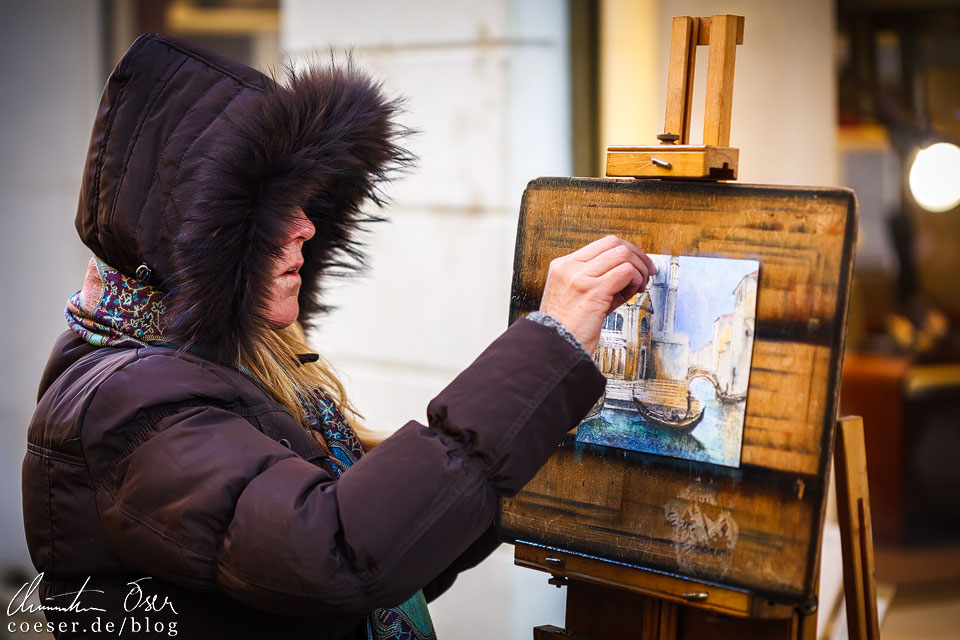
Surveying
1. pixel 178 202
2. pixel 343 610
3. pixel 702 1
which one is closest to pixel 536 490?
pixel 343 610

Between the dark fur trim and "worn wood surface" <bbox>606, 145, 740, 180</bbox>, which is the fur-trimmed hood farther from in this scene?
"worn wood surface" <bbox>606, 145, 740, 180</bbox>

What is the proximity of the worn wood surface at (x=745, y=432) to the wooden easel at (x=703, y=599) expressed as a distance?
0.02 meters

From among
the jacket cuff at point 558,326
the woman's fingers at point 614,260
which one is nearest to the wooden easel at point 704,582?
the woman's fingers at point 614,260

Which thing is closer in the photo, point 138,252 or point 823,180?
point 138,252

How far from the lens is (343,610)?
1.00m

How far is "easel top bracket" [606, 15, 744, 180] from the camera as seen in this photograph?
3.76 ft

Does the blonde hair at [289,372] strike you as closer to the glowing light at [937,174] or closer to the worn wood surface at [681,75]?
the worn wood surface at [681,75]

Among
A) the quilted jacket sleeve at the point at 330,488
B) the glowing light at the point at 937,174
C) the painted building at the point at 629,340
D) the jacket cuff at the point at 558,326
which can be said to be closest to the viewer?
the quilted jacket sleeve at the point at 330,488

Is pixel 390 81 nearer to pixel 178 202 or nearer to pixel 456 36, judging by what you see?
pixel 456 36

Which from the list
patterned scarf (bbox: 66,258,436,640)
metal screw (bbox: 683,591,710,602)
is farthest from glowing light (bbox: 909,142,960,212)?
patterned scarf (bbox: 66,258,436,640)

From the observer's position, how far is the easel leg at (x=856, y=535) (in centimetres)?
121

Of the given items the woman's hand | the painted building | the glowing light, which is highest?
the glowing light

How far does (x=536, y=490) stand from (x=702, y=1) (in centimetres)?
146

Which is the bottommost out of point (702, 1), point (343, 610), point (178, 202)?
point (343, 610)
